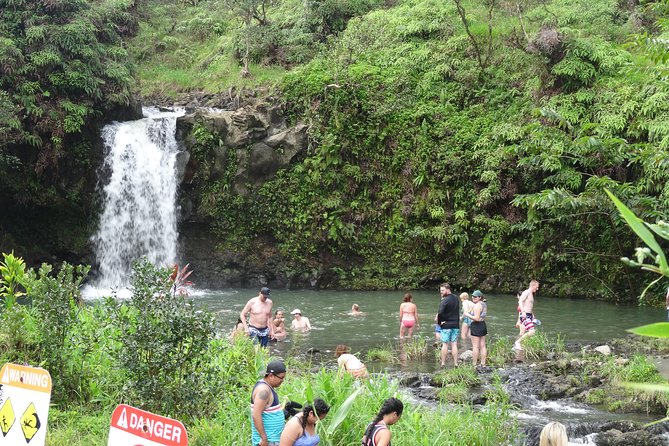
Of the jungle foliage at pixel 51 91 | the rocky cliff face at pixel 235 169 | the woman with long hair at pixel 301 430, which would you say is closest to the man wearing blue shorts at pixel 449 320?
the woman with long hair at pixel 301 430

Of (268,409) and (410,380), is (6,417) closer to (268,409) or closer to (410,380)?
(268,409)

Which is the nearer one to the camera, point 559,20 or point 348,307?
point 348,307

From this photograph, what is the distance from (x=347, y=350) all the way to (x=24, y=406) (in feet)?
24.4

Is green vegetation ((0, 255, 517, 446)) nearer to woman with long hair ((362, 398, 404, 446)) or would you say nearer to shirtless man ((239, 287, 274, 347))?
woman with long hair ((362, 398, 404, 446))

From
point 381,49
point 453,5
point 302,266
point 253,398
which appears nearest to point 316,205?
point 302,266

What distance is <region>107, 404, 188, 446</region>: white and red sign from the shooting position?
3309 mm

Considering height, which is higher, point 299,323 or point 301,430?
point 301,430

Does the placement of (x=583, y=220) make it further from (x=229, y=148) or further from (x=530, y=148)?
(x=229, y=148)

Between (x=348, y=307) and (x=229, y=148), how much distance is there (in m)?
7.30

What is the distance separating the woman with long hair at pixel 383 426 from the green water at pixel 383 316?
26.6ft

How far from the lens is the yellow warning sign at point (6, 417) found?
420 centimetres

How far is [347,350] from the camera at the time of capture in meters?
11.2

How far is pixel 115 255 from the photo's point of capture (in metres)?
23.3

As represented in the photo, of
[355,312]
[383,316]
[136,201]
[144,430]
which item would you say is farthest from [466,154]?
[144,430]
